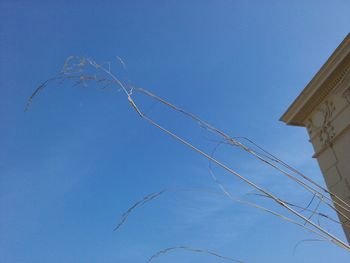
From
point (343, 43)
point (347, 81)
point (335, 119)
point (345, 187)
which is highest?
point (343, 43)

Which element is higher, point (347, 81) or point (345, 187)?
point (347, 81)

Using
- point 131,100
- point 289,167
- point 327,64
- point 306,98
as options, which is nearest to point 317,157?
point 306,98

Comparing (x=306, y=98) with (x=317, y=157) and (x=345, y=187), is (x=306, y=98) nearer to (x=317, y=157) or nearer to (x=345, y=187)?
(x=317, y=157)

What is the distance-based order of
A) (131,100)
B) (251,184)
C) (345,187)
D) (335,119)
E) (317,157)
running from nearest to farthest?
(251,184)
(131,100)
(345,187)
(335,119)
(317,157)

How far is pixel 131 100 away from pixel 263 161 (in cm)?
44

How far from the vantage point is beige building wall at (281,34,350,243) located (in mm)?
5648

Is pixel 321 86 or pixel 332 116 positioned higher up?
pixel 321 86

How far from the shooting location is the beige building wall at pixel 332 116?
5648mm

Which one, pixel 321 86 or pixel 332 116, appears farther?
pixel 321 86

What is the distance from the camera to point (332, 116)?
6.05 m

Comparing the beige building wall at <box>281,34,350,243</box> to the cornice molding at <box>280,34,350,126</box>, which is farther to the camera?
the cornice molding at <box>280,34,350,126</box>

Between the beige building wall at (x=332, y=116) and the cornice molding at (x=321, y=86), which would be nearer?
the beige building wall at (x=332, y=116)

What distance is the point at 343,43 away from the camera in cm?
567

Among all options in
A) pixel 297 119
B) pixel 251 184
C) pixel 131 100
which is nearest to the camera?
pixel 251 184
